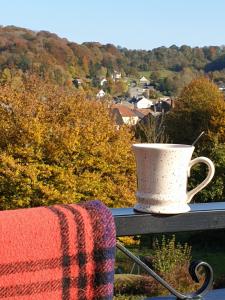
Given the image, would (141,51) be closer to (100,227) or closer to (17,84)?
(17,84)

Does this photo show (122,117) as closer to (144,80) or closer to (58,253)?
(58,253)

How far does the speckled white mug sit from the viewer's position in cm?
118

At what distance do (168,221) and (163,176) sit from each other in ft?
0.38

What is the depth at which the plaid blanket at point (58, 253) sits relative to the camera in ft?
2.82

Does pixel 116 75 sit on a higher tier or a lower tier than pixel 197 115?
higher

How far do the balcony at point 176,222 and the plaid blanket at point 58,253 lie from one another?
109 mm

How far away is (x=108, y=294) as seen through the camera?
3.11 ft

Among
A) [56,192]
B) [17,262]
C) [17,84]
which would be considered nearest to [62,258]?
[17,262]

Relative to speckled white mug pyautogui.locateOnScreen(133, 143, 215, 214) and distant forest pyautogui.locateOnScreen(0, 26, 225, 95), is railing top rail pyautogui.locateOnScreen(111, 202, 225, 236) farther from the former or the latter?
distant forest pyautogui.locateOnScreen(0, 26, 225, 95)

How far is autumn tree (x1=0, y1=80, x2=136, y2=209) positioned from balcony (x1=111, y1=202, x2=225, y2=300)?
1246cm

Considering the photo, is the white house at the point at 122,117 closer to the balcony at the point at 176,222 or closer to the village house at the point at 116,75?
the balcony at the point at 176,222

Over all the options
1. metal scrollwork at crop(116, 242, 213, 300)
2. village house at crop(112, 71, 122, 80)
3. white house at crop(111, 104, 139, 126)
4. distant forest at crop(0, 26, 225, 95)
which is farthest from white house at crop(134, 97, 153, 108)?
metal scrollwork at crop(116, 242, 213, 300)

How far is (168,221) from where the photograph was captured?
1.13 metres

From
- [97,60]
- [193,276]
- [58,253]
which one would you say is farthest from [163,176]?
[97,60]
